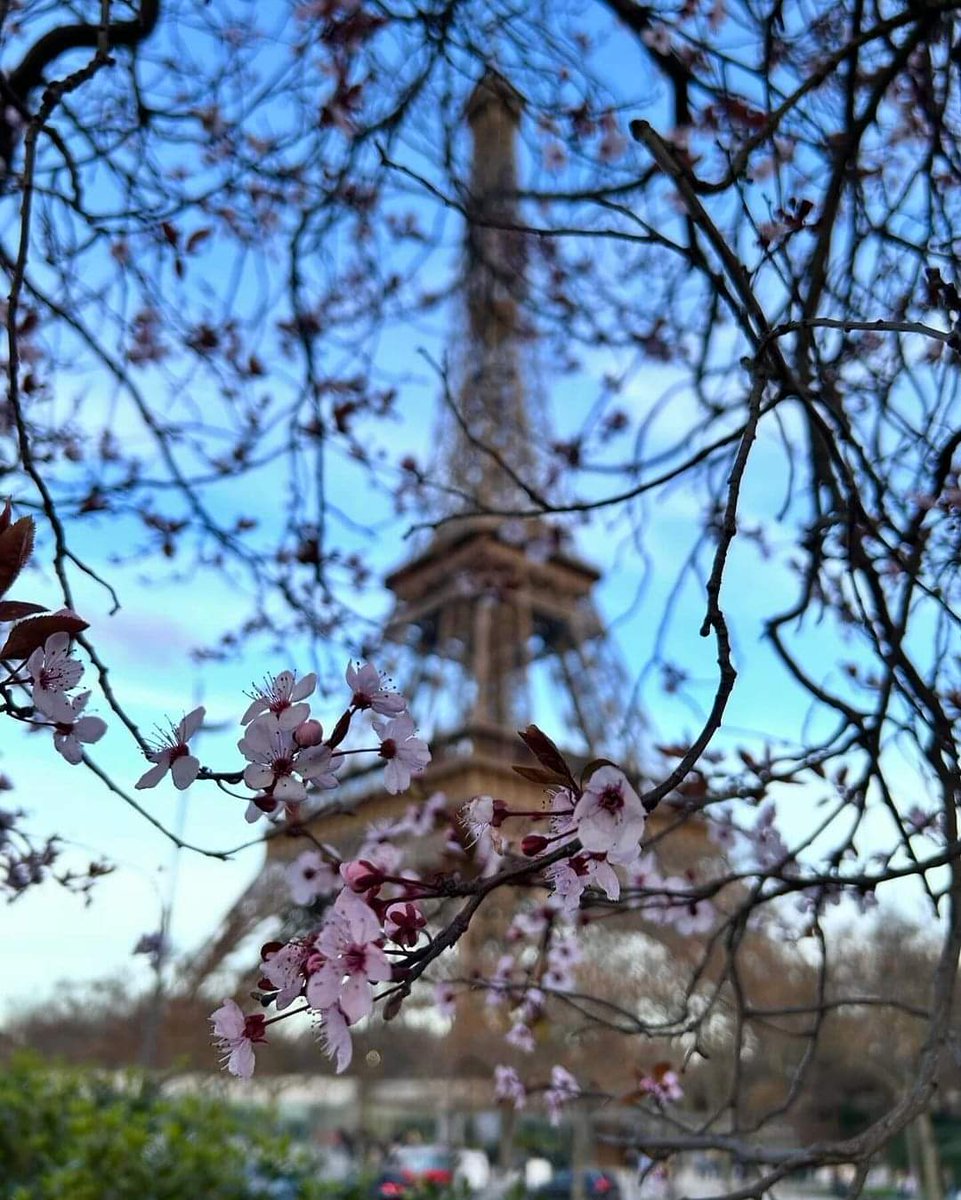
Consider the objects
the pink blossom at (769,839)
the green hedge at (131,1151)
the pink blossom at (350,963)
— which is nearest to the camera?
the pink blossom at (350,963)

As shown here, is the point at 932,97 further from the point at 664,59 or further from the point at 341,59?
the point at 341,59

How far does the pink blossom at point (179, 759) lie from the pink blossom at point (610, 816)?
461mm

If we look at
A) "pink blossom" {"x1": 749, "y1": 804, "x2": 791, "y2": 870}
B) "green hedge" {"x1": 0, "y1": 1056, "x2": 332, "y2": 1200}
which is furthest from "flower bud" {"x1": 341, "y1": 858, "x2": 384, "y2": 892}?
"green hedge" {"x1": 0, "y1": 1056, "x2": 332, "y2": 1200}

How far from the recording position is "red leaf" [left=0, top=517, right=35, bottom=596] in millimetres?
839

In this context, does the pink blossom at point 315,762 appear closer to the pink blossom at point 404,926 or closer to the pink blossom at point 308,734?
the pink blossom at point 308,734

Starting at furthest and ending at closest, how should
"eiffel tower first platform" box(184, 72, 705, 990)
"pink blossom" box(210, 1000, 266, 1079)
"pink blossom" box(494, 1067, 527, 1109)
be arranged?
1. "eiffel tower first platform" box(184, 72, 705, 990)
2. "pink blossom" box(494, 1067, 527, 1109)
3. "pink blossom" box(210, 1000, 266, 1079)

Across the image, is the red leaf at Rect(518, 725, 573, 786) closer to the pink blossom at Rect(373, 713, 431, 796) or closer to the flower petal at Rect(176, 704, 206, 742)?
the pink blossom at Rect(373, 713, 431, 796)

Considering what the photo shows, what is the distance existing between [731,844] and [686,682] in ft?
1.46

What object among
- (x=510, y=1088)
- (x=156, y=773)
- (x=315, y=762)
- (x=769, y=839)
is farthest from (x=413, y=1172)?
(x=315, y=762)

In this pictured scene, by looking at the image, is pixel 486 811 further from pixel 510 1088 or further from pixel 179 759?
pixel 510 1088

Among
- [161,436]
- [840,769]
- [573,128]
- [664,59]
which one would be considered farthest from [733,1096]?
[573,128]

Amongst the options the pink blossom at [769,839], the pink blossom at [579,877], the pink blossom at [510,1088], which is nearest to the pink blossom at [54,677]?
the pink blossom at [579,877]

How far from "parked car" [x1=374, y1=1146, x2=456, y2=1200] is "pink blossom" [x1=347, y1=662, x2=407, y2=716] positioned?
3818 mm

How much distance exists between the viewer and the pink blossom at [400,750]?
39.7 inches
